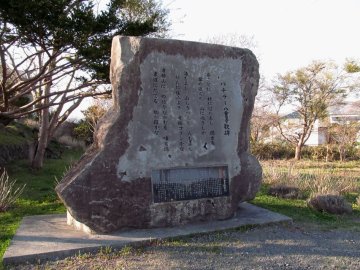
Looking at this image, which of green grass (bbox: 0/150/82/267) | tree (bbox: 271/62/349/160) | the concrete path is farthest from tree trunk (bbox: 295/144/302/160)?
the concrete path

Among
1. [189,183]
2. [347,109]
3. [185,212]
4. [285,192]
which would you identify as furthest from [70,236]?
[347,109]

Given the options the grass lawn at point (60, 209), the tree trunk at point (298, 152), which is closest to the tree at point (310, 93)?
the tree trunk at point (298, 152)

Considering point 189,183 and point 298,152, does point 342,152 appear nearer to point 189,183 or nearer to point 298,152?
point 298,152

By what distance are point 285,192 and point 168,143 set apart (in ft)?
12.0

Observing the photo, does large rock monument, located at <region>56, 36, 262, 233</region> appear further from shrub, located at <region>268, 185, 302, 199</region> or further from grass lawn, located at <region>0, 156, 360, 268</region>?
shrub, located at <region>268, 185, 302, 199</region>

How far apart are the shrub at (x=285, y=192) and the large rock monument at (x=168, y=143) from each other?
2126mm

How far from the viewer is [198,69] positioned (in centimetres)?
543

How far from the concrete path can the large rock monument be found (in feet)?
0.55

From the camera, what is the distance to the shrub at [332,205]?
248 inches

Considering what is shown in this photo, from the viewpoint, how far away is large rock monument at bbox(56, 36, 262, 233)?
191 inches

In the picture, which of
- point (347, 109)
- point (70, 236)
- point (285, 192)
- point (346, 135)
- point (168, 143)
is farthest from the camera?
point (347, 109)

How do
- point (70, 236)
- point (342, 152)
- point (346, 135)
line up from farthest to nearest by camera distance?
1. point (342, 152)
2. point (346, 135)
3. point (70, 236)

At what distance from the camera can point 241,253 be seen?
14.1 feet

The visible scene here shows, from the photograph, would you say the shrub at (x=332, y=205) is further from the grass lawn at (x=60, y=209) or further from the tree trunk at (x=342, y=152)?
the tree trunk at (x=342, y=152)
